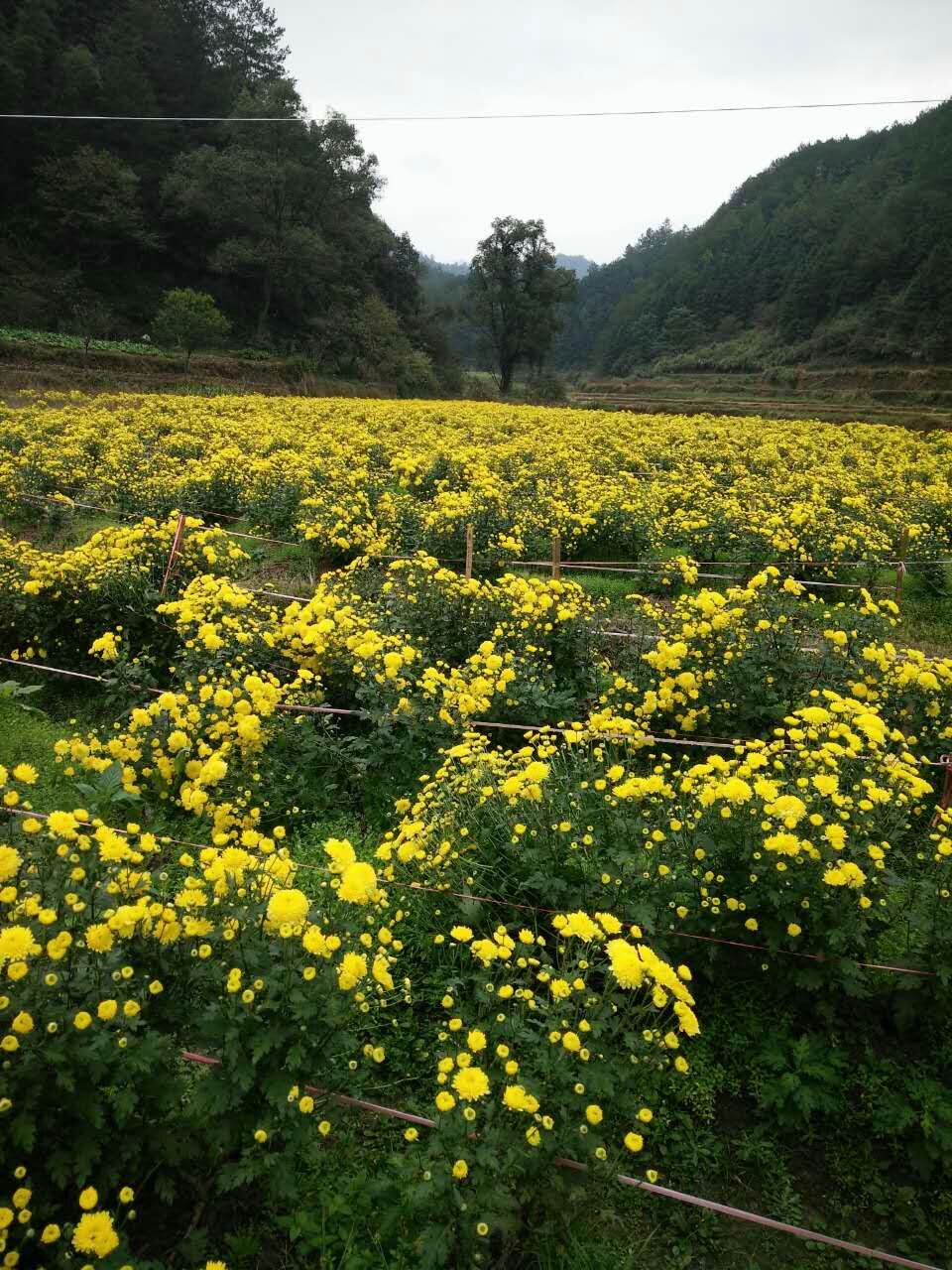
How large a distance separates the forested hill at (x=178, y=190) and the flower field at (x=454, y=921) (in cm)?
3985

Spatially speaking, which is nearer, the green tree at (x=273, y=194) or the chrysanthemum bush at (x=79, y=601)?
the chrysanthemum bush at (x=79, y=601)

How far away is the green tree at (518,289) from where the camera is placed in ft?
179

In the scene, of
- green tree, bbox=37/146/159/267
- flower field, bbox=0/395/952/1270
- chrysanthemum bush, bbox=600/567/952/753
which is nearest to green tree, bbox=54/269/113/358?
green tree, bbox=37/146/159/267

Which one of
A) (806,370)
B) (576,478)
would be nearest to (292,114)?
(806,370)

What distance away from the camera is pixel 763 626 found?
5027mm

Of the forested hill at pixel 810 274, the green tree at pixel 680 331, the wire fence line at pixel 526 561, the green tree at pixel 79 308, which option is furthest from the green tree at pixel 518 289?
the wire fence line at pixel 526 561

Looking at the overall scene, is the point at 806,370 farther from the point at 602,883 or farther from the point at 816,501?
the point at 602,883

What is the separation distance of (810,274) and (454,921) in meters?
72.5

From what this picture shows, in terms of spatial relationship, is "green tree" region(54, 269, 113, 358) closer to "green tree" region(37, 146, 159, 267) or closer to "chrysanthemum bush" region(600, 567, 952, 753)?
"green tree" region(37, 146, 159, 267)

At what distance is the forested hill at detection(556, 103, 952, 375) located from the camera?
170ft

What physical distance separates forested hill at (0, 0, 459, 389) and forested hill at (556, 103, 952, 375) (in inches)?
1265

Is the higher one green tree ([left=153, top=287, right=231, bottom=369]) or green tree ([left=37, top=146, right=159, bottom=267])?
green tree ([left=37, top=146, right=159, bottom=267])

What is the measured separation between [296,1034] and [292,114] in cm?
5386

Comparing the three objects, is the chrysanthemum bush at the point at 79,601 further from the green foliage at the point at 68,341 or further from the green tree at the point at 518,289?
the green tree at the point at 518,289
